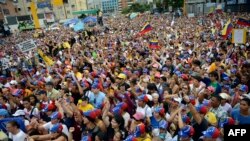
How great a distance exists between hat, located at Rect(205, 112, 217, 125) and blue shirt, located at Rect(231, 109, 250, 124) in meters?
0.41

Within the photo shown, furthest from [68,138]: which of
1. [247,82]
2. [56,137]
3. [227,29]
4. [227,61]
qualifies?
[227,29]

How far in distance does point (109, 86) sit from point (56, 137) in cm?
274

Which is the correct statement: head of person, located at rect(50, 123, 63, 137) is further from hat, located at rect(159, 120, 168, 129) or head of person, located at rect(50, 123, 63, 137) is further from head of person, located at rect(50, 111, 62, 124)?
hat, located at rect(159, 120, 168, 129)

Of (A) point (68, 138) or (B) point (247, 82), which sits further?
(B) point (247, 82)

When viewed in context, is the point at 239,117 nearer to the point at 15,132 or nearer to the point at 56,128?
the point at 56,128

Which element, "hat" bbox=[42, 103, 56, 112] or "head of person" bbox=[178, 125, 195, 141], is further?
"hat" bbox=[42, 103, 56, 112]

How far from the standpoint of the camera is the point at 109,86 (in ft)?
23.7

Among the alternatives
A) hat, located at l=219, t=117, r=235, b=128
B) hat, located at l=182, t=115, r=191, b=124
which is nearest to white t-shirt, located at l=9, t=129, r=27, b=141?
hat, located at l=182, t=115, r=191, b=124

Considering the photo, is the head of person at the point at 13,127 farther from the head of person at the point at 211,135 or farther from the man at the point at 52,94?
the head of person at the point at 211,135

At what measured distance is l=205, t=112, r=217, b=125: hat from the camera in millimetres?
4723

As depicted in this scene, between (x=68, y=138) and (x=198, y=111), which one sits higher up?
(x=198, y=111)

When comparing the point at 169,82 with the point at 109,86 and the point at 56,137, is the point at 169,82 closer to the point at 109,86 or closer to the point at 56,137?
the point at 109,86

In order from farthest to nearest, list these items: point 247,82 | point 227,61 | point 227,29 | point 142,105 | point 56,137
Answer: point 227,29
point 227,61
point 247,82
point 142,105
point 56,137

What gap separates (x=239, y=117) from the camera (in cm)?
484
